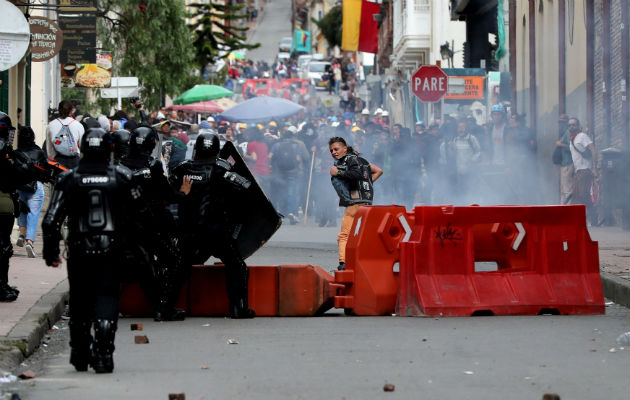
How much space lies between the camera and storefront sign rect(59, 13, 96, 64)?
91.6ft

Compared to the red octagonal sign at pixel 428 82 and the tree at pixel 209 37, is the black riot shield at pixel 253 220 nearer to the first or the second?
the red octagonal sign at pixel 428 82

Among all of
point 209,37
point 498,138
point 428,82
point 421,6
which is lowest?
point 498,138

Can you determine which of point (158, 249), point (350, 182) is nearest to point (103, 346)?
point (158, 249)

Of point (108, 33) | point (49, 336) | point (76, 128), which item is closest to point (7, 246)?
point (49, 336)

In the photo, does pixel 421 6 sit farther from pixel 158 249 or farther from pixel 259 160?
pixel 158 249

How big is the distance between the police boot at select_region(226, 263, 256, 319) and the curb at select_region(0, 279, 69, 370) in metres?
1.40

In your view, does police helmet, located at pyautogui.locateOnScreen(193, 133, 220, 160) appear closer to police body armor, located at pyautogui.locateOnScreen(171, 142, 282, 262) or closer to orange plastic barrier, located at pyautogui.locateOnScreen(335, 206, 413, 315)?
police body armor, located at pyautogui.locateOnScreen(171, 142, 282, 262)

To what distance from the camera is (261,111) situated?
3316 centimetres

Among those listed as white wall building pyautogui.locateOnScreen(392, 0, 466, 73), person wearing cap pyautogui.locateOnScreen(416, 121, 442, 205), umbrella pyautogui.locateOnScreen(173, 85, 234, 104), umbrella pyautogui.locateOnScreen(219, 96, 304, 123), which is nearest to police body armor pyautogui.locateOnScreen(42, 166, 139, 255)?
person wearing cap pyautogui.locateOnScreen(416, 121, 442, 205)

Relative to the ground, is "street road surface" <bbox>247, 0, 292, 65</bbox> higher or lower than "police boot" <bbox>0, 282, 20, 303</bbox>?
higher

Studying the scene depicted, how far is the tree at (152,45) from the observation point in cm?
3825

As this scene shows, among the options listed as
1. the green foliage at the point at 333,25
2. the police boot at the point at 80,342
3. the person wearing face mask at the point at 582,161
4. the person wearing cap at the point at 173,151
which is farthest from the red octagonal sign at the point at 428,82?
the green foliage at the point at 333,25

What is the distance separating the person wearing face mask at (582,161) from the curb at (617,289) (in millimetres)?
8946

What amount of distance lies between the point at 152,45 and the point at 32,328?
30.2m
